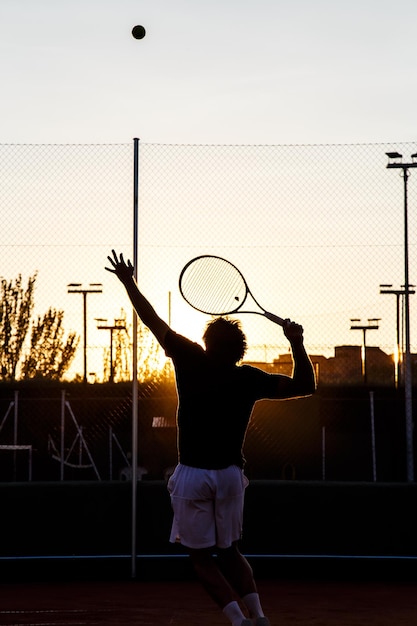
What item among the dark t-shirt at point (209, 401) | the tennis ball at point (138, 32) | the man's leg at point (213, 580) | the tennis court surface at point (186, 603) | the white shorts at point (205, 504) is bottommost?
the tennis court surface at point (186, 603)

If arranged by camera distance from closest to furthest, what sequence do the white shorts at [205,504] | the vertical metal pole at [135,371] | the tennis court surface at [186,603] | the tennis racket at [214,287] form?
the white shorts at [205,504] → the tennis racket at [214,287] → the tennis court surface at [186,603] → the vertical metal pole at [135,371]

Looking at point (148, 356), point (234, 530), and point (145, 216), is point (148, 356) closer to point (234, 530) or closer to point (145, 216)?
point (145, 216)

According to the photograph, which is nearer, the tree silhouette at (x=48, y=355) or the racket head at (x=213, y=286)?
the racket head at (x=213, y=286)

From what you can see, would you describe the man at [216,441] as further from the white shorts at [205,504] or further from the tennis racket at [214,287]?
the tennis racket at [214,287]

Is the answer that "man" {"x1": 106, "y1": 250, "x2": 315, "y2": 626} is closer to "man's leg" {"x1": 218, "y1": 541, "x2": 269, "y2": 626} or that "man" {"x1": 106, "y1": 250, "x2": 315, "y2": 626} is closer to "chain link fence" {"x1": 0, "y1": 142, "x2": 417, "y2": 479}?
"man's leg" {"x1": 218, "y1": 541, "x2": 269, "y2": 626}

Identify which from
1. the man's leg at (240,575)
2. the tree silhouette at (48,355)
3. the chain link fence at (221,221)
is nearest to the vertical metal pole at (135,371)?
the chain link fence at (221,221)

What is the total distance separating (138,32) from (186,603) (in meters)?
4.55

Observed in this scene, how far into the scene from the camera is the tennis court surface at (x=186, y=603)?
281 inches

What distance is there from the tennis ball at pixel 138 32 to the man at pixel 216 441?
4112 millimetres

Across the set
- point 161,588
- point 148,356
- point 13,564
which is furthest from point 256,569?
point 148,356

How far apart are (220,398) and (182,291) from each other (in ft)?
4.48

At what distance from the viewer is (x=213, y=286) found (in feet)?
23.4

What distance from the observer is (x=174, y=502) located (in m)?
5.74

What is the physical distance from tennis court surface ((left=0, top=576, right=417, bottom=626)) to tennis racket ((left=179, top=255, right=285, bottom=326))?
1.96m
